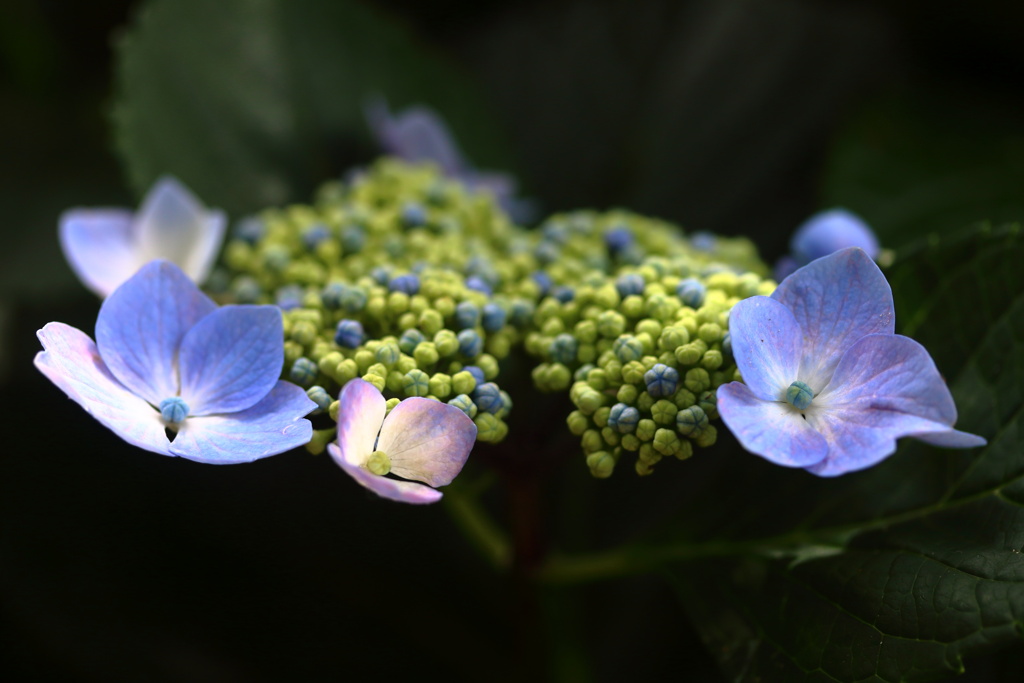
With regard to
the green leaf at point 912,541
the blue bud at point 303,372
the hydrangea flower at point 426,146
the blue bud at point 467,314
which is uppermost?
the hydrangea flower at point 426,146

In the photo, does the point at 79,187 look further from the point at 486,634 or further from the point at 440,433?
the point at 440,433

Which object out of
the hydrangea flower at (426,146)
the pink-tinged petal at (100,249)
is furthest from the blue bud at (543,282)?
the pink-tinged petal at (100,249)

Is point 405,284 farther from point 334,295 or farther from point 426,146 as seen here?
point 426,146

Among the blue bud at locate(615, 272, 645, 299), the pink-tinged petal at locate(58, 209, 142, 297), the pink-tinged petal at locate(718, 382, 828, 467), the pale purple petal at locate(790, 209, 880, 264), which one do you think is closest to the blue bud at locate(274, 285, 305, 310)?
the pink-tinged petal at locate(58, 209, 142, 297)

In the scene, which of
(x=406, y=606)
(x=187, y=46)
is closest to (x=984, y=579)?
(x=406, y=606)

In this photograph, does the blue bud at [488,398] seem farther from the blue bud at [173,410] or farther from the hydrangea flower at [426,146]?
the hydrangea flower at [426,146]

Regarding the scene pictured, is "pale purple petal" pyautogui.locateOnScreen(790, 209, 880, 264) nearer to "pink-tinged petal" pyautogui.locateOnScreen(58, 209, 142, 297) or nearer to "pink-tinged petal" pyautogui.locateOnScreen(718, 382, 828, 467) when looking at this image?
"pink-tinged petal" pyautogui.locateOnScreen(718, 382, 828, 467)

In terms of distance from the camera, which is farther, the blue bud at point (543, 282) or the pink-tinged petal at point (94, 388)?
the blue bud at point (543, 282)
